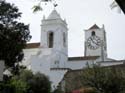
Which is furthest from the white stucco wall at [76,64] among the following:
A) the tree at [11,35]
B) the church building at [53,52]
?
the tree at [11,35]

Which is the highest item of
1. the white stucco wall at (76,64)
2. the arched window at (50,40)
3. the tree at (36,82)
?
the arched window at (50,40)

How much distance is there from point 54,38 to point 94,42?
17309 millimetres

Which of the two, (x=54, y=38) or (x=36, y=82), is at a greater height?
(x=54, y=38)

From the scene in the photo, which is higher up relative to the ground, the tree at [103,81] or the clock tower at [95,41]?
the clock tower at [95,41]

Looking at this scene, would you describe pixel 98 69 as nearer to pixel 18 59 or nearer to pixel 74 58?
pixel 18 59

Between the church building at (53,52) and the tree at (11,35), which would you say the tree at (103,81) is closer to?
the tree at (11,35)

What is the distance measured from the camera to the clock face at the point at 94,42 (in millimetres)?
100287

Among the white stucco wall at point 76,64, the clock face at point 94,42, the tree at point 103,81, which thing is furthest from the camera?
the clock face at point 94,42

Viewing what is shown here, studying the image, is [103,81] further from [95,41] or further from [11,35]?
[95,41]

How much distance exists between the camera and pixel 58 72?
75.1m

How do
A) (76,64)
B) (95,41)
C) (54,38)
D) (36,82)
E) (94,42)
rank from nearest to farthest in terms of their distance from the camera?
(36,82) → (54,38) → (76,64) → (94,42) → (95,41)

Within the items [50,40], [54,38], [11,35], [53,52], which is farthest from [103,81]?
[50,40]

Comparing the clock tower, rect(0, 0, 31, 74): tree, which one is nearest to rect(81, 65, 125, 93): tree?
rect(0, 0, 31, 74): tree

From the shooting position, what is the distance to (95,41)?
100 m
